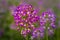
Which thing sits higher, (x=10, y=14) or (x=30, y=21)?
(x=30, y=21)

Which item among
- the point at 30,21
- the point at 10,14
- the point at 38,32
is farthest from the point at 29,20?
the point at 10,14

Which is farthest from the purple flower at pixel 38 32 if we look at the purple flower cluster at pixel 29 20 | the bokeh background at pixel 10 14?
the bokeh background at pixel 10 14

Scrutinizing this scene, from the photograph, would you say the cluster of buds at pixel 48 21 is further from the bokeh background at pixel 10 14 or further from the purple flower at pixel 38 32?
the bokeh background at pixel 10 14

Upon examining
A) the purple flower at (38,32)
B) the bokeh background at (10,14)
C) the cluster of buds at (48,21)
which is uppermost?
the cluster of buds at (48,21)

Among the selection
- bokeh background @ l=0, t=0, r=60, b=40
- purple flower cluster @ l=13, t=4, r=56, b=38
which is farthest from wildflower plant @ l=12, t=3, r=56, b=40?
bokeh background @ l=0, t=0, r=60, b=40

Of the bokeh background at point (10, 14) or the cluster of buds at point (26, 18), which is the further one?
the bokeh background at point (10, 14)

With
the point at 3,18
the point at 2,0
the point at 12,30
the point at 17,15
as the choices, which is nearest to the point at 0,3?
the point at 2,0

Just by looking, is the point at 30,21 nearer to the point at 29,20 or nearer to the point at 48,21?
the point at 29,20

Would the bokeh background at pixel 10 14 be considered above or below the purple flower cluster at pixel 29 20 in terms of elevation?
below

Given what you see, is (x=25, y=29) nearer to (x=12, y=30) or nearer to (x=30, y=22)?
(x=30, y=22)
